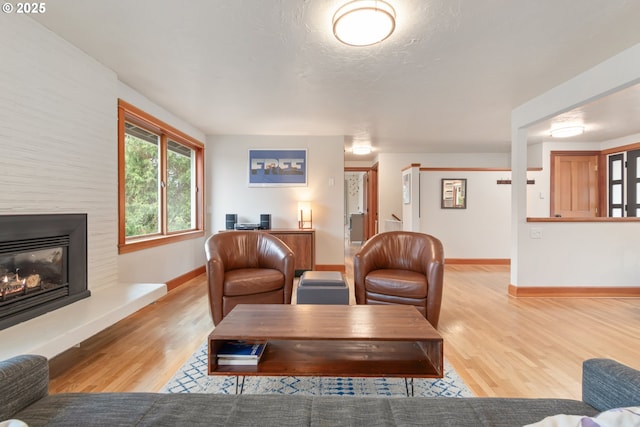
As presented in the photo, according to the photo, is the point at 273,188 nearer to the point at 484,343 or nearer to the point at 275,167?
the point at 275,167

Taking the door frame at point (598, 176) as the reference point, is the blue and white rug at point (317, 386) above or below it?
below

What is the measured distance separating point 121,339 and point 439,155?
21.1 feet

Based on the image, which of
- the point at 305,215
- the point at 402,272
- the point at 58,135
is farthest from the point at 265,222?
the point at 58,135

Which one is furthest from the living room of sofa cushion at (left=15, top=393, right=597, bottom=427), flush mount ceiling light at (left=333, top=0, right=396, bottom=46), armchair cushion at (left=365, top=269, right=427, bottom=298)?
flush mount ceiling light at (left=333, top=0, right=396, bottom=46)

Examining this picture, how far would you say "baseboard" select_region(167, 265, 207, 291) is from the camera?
402cm

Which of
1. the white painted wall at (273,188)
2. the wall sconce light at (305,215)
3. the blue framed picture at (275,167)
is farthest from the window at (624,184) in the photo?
the blue framed picture at (275,167)

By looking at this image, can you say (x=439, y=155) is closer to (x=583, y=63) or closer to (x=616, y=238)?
(x=616, y=238)

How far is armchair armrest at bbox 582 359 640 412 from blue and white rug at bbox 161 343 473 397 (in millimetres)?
923

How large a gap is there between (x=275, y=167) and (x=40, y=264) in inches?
134

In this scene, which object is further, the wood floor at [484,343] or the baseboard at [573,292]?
the baseboard at [573,292]

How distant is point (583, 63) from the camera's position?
2.67m

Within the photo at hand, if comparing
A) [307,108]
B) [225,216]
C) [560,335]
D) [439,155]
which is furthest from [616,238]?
[225,216]

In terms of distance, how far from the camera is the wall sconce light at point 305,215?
5.02 metres

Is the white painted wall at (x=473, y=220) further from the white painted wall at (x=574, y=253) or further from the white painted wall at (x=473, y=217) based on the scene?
the white painted wall at (x=574, y=253)
